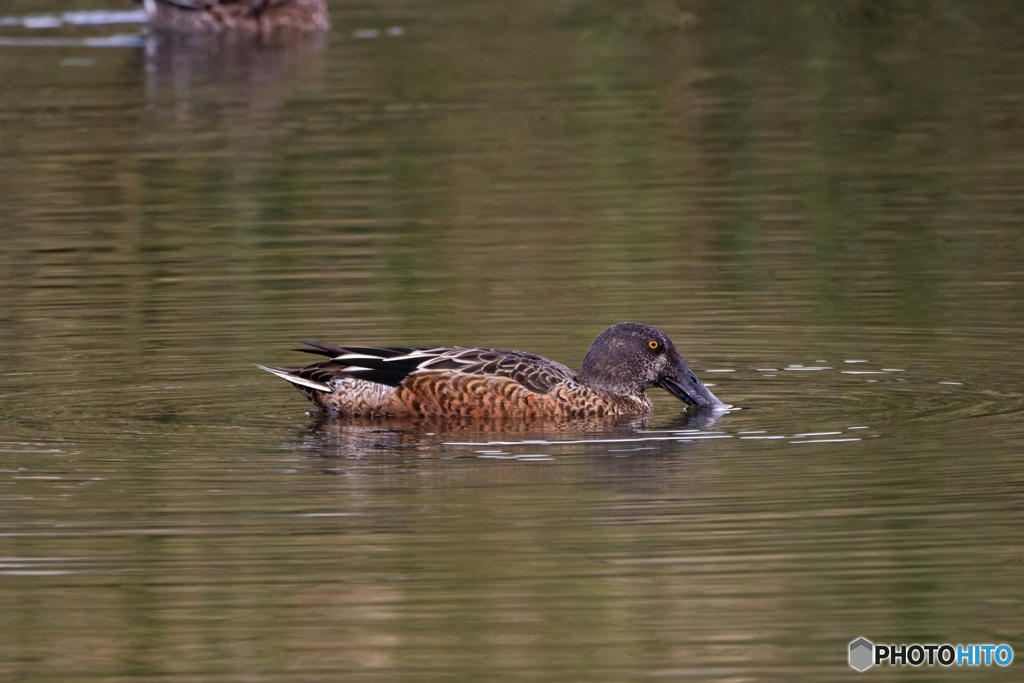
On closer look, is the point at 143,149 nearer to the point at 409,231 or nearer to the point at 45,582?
the point at 409,231

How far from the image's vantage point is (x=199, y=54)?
97.2ft

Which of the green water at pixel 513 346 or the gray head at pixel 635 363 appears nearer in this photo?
the green water at pixel 513 346

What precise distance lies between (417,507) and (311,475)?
2.69ft

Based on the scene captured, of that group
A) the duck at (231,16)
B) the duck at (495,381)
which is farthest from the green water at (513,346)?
the duck at (231,16)

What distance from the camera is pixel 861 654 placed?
6.86 m

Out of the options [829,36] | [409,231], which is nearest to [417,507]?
[409,231]

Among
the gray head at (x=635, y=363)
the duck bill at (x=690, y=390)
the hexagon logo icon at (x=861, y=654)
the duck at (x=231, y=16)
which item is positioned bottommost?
the hexagon logo icon at (x=861, y=654)

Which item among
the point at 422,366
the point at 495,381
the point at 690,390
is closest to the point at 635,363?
the point at 690,390

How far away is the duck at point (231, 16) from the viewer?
3056 centimetres

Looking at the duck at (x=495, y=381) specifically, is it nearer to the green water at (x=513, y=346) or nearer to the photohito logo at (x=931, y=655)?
the green water at (x=513, y=346)

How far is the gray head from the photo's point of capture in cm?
1112

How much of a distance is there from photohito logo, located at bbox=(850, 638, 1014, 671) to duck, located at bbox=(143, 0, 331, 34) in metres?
24.5

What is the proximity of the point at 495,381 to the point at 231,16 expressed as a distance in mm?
22087

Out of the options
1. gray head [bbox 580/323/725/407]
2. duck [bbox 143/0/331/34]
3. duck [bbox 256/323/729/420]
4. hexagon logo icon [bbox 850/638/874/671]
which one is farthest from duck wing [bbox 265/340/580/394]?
duck [bbox 143/0/331/34]
